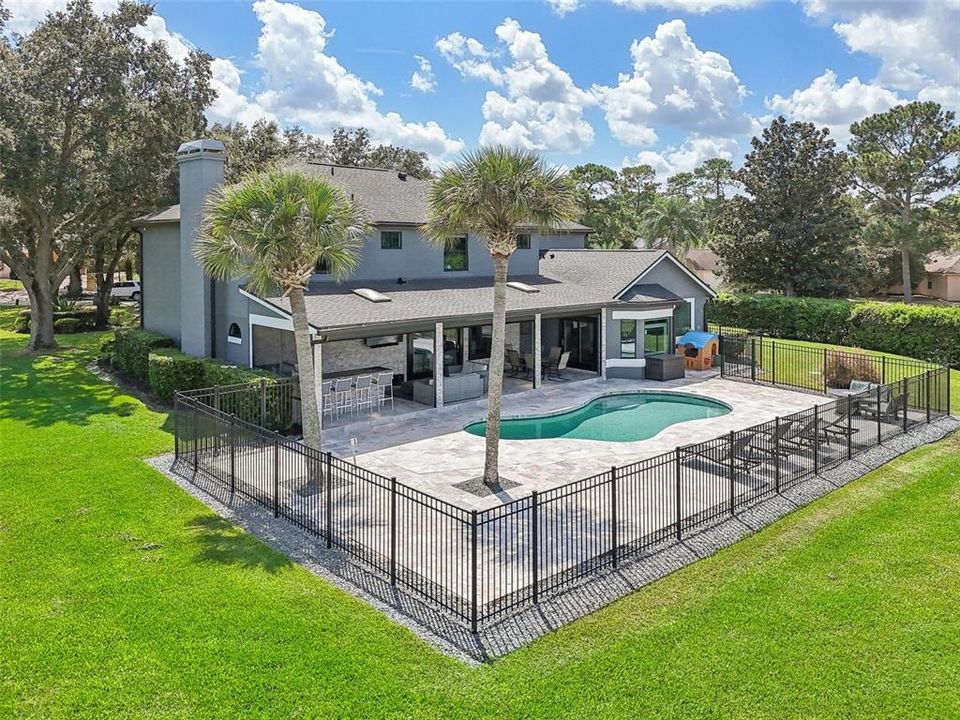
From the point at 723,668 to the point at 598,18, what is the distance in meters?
21.7

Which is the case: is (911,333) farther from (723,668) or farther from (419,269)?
(723,668)

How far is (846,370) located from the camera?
22.8 m

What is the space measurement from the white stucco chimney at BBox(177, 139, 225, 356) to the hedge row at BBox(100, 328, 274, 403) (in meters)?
0.81

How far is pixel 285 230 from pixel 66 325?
92.9 ft

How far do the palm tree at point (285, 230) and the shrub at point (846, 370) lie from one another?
16.9 meters

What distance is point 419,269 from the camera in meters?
23.5

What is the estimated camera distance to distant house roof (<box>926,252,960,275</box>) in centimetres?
5634

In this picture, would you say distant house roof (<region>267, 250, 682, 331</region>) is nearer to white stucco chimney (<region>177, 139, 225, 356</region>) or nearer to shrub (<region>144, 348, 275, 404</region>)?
shrub (<region>144, 348, 275, 404</region>)

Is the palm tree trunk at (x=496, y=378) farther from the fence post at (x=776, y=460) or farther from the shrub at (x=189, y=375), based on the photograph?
the shrub at (x=189, y=375)

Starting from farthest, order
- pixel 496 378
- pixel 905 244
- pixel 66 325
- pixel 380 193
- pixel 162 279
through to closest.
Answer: pixel 905 244, pixel 66 325, pixel 162 279, pixel 380 193, pixel 496 378

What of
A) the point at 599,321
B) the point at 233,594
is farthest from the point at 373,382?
the point at 233,594

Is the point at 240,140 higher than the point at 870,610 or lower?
higher

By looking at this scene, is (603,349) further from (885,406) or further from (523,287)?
(885,406)

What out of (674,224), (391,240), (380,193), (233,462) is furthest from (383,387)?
(674,224)
